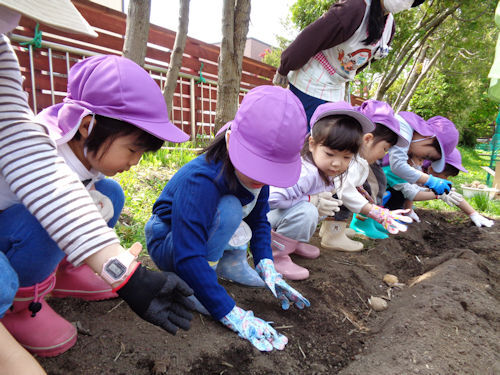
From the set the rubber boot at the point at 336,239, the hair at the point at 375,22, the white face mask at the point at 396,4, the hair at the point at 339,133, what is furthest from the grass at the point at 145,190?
the white face mask at the point at 396,4

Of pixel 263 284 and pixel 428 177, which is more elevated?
pixel 428 177

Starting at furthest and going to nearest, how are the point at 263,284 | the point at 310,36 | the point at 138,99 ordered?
the point at 310,36 < the point at 263,284 < the point at 138,99

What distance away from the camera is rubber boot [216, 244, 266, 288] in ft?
5.54

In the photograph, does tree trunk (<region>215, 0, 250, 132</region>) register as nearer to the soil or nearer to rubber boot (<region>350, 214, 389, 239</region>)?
rubber boot (<region>350, 214, 389, 239</region>)

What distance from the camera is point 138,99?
110 centimetres

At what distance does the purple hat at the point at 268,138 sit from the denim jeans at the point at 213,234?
24cm

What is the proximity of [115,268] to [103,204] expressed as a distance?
538 millimetres

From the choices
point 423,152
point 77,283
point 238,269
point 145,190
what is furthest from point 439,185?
point 77,283

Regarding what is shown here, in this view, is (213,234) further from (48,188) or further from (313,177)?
(313,177)

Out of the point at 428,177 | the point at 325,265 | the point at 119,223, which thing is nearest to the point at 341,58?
the point at 428,177

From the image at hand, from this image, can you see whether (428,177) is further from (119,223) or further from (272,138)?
(119,223)

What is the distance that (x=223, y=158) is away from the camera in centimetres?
140

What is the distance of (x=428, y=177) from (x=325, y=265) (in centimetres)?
142

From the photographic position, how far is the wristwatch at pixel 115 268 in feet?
2.68
